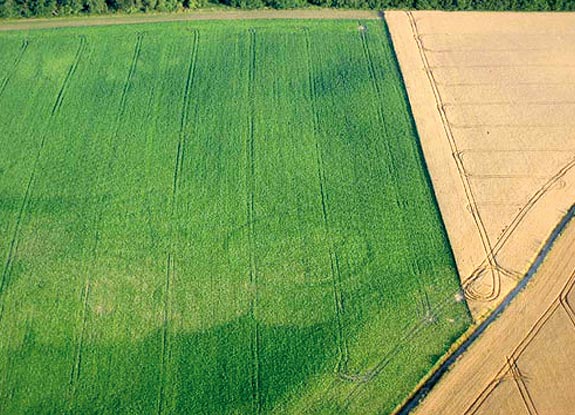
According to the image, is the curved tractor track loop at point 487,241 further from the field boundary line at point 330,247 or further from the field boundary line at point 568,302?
the field boundary line at point 330,247

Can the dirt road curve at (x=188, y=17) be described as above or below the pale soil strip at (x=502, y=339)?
above

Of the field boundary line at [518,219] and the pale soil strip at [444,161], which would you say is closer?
the field boundary line at [518,219]

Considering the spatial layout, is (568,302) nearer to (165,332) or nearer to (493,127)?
(493,127)

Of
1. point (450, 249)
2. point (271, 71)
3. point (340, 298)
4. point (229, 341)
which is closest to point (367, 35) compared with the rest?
point (271, 71)

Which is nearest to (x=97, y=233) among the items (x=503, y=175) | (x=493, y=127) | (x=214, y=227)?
(x=214, y=227)

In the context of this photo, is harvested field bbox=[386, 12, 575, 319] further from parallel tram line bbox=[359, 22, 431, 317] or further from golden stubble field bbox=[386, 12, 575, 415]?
parallel tram line bbox=[359, 22, 431, 317]

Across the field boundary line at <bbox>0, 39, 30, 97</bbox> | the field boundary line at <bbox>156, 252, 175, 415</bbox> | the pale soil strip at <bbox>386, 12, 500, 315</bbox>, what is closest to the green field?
the field boundary line at <bbox>156, 252, 175, 415</bbox>

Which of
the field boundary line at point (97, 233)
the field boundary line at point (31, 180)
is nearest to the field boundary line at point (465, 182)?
the field boundary line at point (97, 233)
